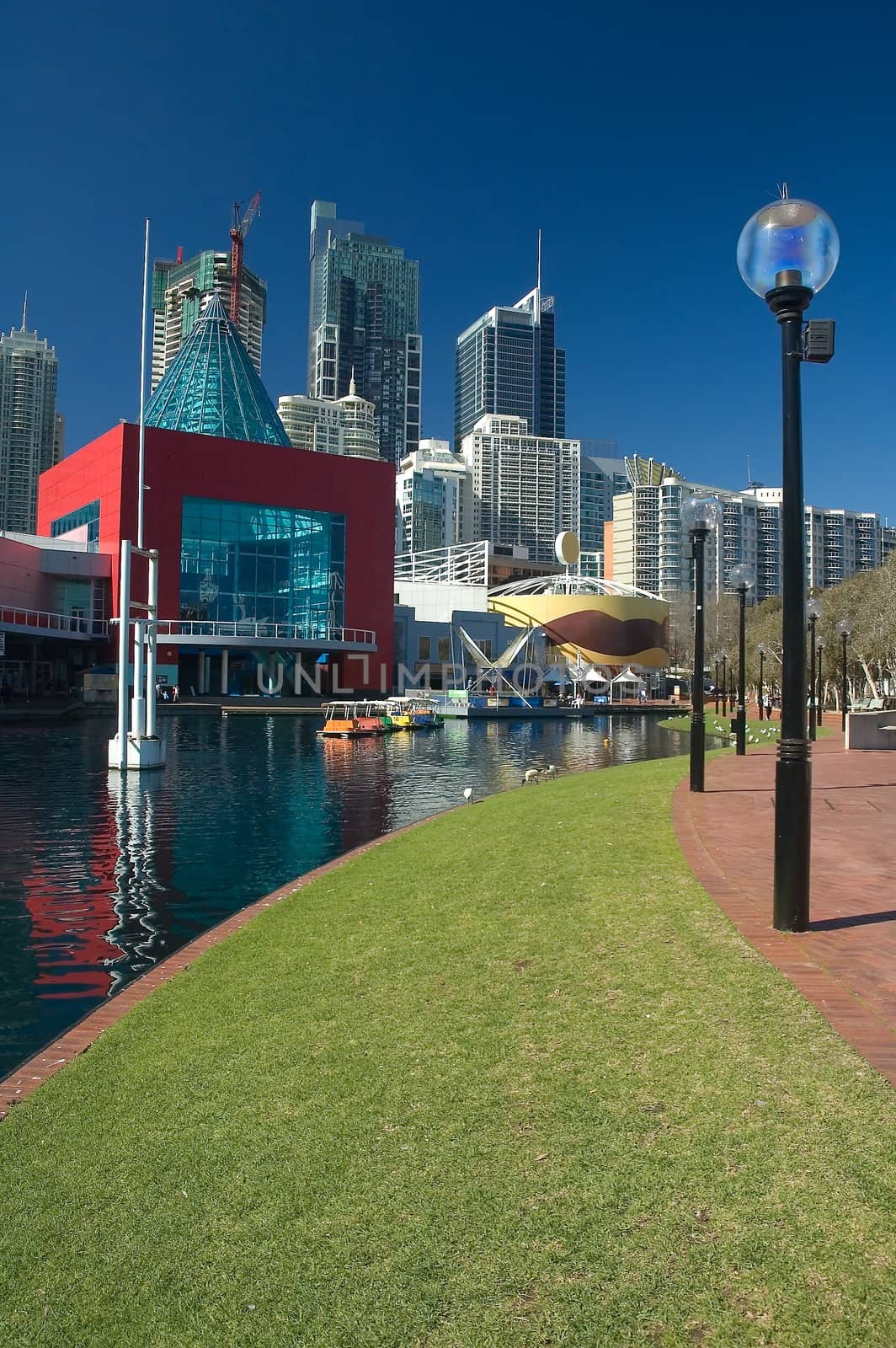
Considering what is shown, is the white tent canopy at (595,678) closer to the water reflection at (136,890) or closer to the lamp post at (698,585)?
the water reflection at (136,890)

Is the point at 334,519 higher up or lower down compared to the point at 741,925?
higher up

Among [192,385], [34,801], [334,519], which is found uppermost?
[192,385]

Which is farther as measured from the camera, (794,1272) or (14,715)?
(14,715)

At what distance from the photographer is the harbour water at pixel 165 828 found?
8875 millimetres

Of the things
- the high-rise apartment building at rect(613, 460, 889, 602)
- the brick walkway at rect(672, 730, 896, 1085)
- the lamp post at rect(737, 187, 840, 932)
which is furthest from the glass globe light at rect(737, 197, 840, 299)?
the high-rise apartment building at rect(613, 460, 889, 602)

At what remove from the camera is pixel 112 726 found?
44.8 metres

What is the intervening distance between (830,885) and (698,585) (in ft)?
25.7

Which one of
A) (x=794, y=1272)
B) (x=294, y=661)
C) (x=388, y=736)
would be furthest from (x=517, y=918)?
(x=294, y=661)

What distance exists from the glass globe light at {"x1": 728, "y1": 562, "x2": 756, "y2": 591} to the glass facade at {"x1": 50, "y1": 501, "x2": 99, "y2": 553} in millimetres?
57275

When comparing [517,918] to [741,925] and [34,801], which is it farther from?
[34,801]

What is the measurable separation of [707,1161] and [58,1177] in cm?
282

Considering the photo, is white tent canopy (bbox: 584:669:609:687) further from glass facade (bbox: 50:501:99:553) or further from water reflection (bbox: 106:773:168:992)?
water reflection (bbox: 106:773:168:992)

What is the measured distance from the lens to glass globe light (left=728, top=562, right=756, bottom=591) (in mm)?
20250

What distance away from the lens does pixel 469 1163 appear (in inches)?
159
